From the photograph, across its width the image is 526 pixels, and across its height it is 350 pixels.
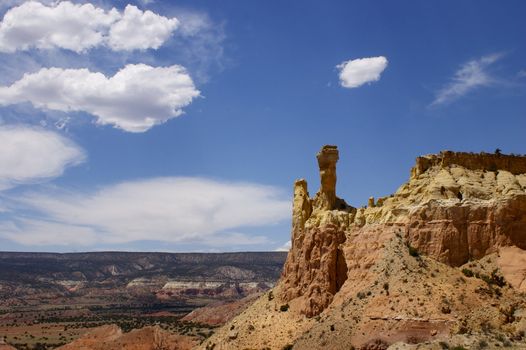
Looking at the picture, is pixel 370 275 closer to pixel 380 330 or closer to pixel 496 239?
pixel 380 330

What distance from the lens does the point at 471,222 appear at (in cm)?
4878

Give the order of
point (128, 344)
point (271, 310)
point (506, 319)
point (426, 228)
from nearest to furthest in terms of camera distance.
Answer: point (506, 319) → point (426, 228) → point (271, 310) → point (128, 344)

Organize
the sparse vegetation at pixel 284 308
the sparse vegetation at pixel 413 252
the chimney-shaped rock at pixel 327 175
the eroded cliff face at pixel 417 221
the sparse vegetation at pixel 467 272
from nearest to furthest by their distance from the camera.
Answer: the sparse vegetation at pixel 467 272 < the eroded cliff face at pixel 417 221 < the sparse vegetation at pixel 413 252 < the sparse vegetation at pixel 284 308 < the chimney-shaped rock at pixel 327 175

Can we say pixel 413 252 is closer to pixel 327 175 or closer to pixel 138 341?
pixel 327 175

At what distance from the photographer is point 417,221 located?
5050 cm

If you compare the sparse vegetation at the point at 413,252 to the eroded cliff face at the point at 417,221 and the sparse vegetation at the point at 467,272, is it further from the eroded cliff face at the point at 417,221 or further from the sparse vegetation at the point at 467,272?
the sparse vegetation at the point at 467,272

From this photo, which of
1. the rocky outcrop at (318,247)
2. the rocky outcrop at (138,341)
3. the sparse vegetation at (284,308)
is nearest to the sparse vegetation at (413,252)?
the rocky outcrop at (318,247)

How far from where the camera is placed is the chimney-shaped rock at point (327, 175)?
58.9 m

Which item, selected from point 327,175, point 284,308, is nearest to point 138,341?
point 284,308

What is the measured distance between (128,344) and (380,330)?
5502cm

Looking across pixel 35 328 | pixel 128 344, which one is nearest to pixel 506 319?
pixel 128 344

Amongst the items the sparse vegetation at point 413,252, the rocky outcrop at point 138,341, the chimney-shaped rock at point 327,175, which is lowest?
the rocky outcrop at point 138,341

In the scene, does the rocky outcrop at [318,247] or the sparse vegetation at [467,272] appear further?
the rocky outcrop at [318,247]

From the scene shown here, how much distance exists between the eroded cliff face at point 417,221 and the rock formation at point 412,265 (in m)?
0.08
